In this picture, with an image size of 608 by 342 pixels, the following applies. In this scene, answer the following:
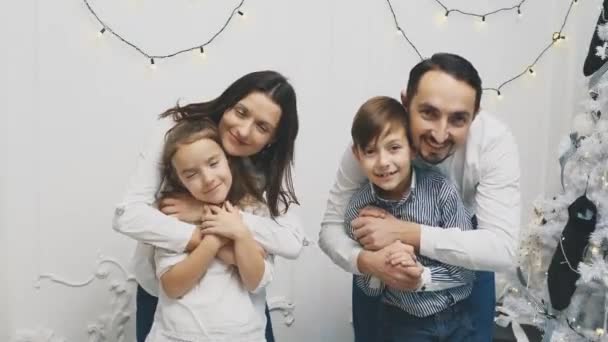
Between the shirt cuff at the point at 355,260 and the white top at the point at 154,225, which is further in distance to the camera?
the shirt cuff at the point at 355,260

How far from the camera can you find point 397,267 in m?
1.72

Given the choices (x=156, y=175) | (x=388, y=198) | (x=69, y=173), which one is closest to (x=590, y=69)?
(x=388, y=198)

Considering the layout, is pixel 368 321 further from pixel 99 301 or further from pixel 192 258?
pixel 99 301

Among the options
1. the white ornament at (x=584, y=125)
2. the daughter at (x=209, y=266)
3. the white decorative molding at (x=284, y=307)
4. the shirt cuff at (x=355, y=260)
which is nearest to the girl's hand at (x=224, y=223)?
the daughter at (x=209, y=266)

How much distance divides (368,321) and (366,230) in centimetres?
33

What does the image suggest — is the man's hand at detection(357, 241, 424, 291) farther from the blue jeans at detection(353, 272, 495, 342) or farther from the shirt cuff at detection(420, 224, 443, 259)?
the blue jeans at detection(353, 272, 495, 342)

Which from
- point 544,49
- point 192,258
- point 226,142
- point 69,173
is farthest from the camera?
point 544,49

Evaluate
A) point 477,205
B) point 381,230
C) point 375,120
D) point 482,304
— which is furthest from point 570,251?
point 375,120

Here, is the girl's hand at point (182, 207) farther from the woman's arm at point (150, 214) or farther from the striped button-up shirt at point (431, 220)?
the striped button-up shirt at point (431, 220)

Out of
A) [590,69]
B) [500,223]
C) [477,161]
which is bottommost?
[500,223]

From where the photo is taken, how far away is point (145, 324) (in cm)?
204

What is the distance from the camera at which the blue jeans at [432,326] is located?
1812 millimetres

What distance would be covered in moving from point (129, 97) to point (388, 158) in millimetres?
1241

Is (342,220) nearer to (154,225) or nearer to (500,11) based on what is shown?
(154,225)
